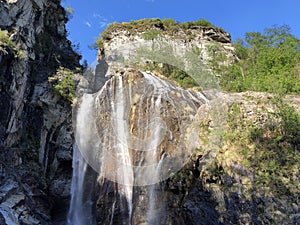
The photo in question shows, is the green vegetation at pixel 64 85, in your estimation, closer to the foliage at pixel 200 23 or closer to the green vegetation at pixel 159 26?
the green vegetation at pixel 159 26

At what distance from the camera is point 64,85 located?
17781mm

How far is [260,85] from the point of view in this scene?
12211 mm

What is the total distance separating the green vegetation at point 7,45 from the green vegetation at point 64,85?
3275 millimetres

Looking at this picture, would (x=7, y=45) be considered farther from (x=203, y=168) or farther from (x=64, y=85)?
(x=203, y=168)

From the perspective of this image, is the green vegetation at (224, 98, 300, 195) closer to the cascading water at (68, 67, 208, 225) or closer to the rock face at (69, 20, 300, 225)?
the rock face at (69, 20, 300, 225)

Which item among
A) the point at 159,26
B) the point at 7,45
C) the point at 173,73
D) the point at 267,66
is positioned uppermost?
the point at 159,26

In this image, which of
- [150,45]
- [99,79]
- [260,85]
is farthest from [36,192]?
[150,45]

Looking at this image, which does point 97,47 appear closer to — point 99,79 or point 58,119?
point 99,79

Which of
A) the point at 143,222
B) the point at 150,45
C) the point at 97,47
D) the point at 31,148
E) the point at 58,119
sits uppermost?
the point at 97,47

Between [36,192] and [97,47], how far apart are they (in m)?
18.0

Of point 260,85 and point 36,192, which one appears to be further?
point 36,192

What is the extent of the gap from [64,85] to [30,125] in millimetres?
3293

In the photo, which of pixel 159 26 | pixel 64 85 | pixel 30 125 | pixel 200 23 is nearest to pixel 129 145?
pixel 30 125

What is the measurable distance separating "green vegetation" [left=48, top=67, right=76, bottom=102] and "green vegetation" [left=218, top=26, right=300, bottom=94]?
930cm
